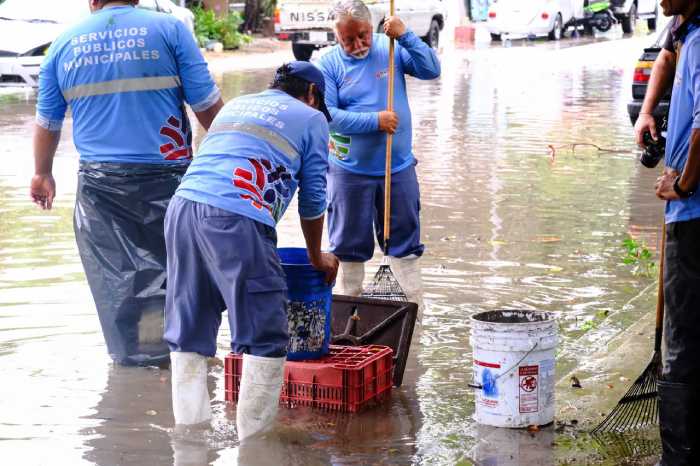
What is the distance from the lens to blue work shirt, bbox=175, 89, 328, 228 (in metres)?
5.26

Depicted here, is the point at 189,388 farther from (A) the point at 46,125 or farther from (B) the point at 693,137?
(B) the point at 693,137

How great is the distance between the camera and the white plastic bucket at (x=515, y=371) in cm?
555

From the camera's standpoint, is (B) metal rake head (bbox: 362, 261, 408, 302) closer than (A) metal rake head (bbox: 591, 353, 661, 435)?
No

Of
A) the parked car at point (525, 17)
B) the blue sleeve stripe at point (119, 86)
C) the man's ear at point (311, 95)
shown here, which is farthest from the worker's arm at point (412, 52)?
the parked car at point (525, 17)

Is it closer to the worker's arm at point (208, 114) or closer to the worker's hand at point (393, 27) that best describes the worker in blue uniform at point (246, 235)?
the worker's arm at point (208, 114)

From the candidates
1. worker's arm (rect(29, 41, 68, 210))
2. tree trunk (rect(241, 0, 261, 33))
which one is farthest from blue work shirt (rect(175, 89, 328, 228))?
tree trunk (rect(241, 0, 261, 33))

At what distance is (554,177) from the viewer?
1333 cm

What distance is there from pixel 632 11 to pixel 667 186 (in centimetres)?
4076

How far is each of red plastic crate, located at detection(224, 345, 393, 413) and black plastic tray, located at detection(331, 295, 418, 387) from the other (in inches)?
10.3

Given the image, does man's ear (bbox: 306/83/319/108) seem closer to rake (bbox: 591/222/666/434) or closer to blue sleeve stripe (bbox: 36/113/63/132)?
rake (bbox: 591/222/666/434)

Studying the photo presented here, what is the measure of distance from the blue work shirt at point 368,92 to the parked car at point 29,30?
A: 1118cm

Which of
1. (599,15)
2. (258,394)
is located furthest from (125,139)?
(599,15)

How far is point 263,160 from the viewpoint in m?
5.32

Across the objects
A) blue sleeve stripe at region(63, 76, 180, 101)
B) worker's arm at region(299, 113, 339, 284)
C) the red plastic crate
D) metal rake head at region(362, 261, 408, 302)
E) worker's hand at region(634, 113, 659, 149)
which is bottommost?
the red plastic crate
